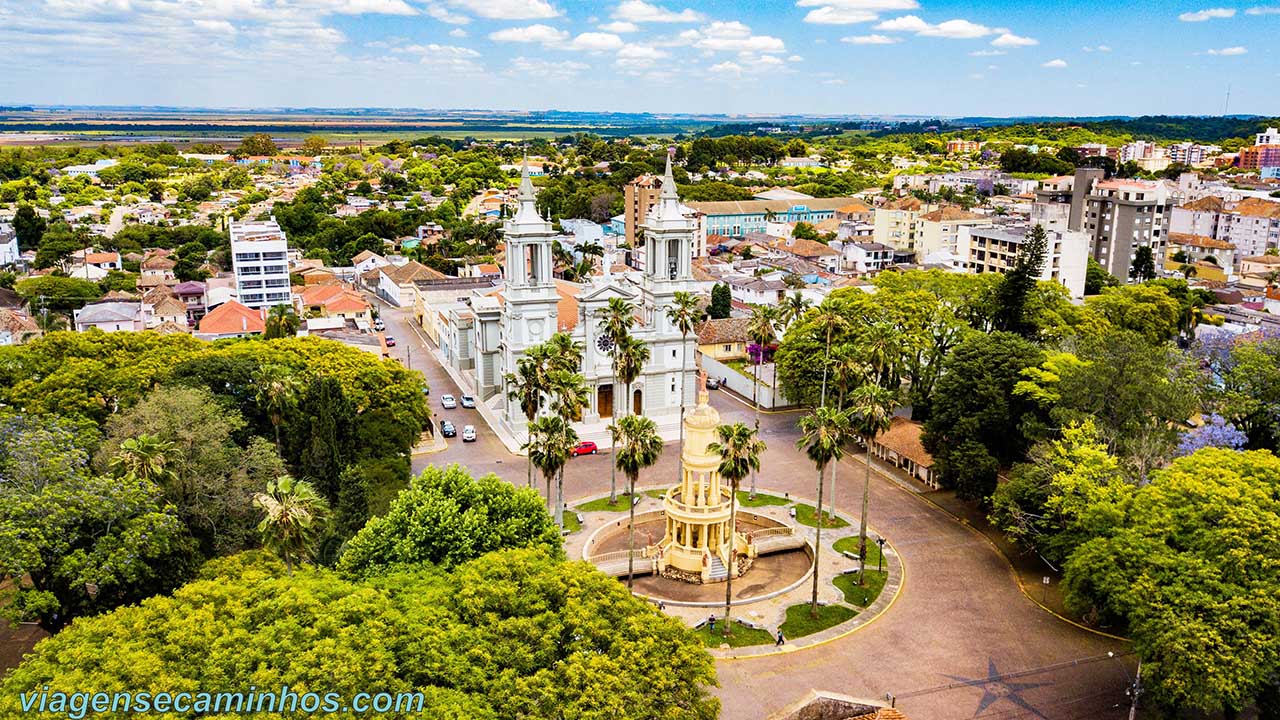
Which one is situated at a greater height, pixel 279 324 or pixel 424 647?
pixel 279 324

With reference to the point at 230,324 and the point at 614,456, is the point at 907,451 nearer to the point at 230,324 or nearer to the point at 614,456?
the point at 614,456

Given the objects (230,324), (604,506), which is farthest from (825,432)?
(230,324)

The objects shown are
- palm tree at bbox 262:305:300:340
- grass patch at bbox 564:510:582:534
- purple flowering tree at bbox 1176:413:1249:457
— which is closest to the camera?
purple flowering tree at bbox 1176:413:1249:457

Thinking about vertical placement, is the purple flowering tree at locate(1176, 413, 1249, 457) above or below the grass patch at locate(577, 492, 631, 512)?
above

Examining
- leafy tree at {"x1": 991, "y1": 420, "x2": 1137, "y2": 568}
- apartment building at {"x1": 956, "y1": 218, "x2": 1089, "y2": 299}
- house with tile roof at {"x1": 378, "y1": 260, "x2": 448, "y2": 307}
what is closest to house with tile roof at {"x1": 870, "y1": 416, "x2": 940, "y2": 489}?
leafy tree at {"x1": 991, "y1": 420, "x2": 1137, "y2": 568}

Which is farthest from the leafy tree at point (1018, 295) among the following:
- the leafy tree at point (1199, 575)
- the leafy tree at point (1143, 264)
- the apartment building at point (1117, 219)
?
the apartment building at point (1117, 219)

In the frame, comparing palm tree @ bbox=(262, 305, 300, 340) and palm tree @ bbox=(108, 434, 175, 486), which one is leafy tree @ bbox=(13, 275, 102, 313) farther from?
palm tree @ bbox=(108, 434, 175, 486)
